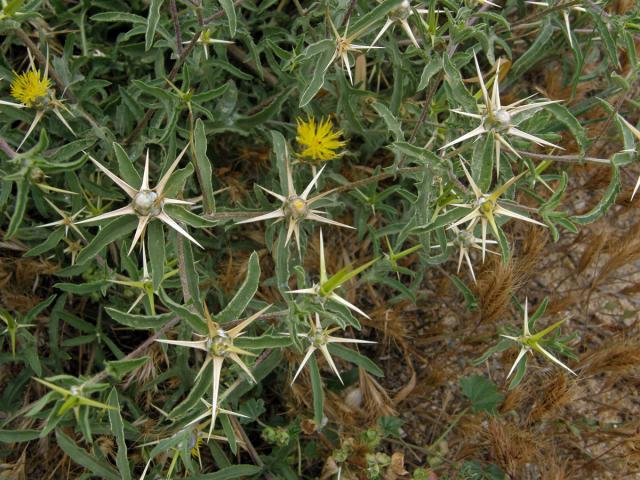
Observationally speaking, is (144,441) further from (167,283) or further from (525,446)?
(525,446)

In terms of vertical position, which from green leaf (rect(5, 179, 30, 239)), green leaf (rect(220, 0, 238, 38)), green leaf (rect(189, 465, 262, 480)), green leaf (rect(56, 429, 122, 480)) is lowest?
green leaf (rect(189, 465, 262, 480))

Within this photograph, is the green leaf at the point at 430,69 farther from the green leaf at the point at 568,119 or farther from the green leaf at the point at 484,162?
the green leaf at the point at 568,119

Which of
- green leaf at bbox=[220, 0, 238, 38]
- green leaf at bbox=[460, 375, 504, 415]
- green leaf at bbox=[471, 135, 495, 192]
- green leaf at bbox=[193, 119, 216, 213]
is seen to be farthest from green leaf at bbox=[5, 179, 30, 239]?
green leaf at bbox=[460, 375, 504, 415]

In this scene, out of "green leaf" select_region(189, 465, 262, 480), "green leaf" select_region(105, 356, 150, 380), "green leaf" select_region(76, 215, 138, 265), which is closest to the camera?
"green leaf" select_region(105, 356, 150, 380)

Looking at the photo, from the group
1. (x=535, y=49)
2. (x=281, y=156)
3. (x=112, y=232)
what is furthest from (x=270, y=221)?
(x=535, y=49)

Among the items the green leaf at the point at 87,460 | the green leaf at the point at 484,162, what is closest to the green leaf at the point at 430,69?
the green leaf at the point at 484,162

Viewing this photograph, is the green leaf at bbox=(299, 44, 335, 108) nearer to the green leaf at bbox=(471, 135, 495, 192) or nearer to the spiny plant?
the spiny plant

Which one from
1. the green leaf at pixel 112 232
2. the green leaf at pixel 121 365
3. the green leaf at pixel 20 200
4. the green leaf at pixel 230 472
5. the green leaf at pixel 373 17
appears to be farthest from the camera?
the green leaf at pixel 230 472

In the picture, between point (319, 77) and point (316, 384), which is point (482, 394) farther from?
point (319, 77)

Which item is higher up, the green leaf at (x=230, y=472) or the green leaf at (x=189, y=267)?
the green leaf at (x=189, y=267)
